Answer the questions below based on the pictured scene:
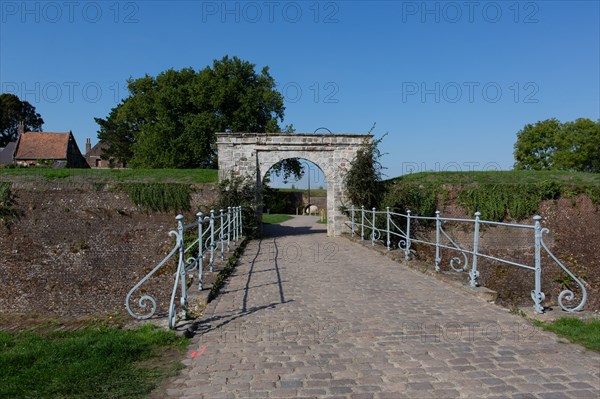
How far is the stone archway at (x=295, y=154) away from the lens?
16.2m

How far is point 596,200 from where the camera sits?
14242 millimetres

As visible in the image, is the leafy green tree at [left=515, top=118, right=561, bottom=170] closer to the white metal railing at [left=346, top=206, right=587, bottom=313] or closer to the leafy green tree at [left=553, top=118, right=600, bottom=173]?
the leafy green tree at [left=553, top=118, right=600, bottom=173]

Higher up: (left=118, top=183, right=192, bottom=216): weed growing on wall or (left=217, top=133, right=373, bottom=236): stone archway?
(left=217, top=133, right=373, bottom=236): stone archway

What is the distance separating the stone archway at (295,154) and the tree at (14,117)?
37503 millimetres

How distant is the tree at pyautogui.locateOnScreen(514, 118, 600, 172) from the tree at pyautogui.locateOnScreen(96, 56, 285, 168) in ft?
68.6

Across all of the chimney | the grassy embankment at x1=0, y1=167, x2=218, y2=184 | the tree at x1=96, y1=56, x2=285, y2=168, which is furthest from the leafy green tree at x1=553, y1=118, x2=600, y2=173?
the chimney

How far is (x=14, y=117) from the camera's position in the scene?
144 feet

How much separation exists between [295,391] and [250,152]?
13.6 meters

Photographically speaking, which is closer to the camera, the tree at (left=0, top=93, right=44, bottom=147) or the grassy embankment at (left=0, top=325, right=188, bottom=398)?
Result: the grassy embankment at (left=0, top=325, right=188, bottom=398)

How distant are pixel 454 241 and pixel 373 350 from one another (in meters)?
10.0

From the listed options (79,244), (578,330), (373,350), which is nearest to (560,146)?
(79,244)

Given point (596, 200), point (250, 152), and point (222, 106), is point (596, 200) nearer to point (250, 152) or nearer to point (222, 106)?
point (250, 152)

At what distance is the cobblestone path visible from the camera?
3166 mm

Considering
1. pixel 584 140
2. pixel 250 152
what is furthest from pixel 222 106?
pixel 584 140
